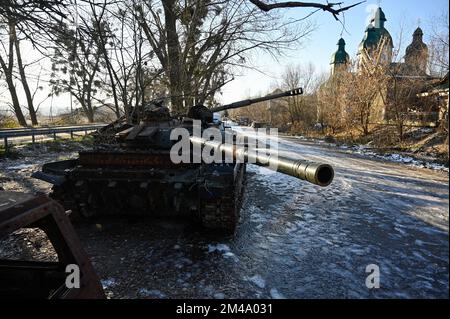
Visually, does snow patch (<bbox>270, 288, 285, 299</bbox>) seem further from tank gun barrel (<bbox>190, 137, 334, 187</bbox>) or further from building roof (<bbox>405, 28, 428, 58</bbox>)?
building roof (<bbox>405, 28, 428, 58</bbox>)

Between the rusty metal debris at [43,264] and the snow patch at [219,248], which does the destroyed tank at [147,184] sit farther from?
the rusty metal debris at [43,264]

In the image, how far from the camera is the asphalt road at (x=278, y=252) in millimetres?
3635

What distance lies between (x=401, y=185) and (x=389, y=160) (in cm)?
670

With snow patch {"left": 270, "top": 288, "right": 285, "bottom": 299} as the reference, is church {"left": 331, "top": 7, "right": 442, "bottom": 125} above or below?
above

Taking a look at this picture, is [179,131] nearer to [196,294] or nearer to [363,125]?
[196,294]

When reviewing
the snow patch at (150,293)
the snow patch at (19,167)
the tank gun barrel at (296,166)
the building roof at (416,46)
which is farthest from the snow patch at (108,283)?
the building roof at (416,46)

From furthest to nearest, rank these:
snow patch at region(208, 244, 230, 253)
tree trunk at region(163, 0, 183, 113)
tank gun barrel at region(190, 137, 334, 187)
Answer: tree trunk at region(163, 0, 183, 113) < snow patch at region(208, 244, 230, 253) < tank gun barrel at region(190, 137, 334, 187)

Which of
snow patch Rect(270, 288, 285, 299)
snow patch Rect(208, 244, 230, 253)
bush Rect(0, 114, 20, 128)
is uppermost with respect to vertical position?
bush Rect(0, 114, 20, 128)

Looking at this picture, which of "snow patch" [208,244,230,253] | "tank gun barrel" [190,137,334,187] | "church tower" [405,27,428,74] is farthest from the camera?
"church tower" [405,27,428,74]

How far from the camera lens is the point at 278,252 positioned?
471 centimetres

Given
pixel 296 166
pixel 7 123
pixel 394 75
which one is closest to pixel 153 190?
pixel 296 166

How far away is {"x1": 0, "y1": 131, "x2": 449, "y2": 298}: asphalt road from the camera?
11.9 feet

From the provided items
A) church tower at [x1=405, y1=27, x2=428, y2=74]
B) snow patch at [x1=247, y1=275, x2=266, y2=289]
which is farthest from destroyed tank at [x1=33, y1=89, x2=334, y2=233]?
church tower at [x1=405, y1=27, x2=428, y2=74]

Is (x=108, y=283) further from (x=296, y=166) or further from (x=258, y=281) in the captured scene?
(x=296, y=166)
